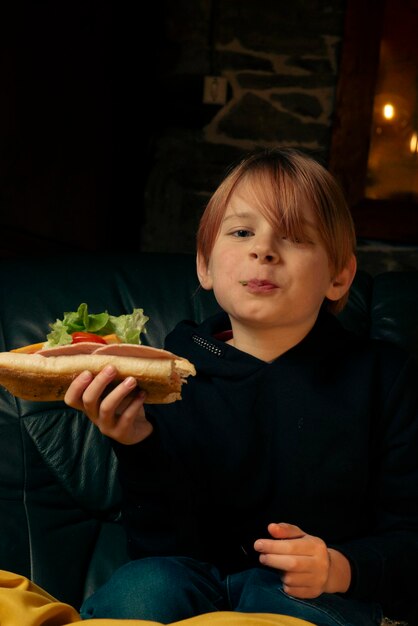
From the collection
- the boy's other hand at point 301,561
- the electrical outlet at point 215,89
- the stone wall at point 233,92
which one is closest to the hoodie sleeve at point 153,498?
the boy's other hand at point 301,561

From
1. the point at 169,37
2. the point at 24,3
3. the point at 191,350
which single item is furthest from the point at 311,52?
the point at 191,350

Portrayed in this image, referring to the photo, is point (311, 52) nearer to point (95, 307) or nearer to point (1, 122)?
point (1, 122)

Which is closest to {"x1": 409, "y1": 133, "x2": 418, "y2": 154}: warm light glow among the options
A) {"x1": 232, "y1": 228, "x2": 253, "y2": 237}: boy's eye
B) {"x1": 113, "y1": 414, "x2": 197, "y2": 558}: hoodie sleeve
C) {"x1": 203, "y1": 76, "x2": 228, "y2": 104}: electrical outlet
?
{"x1": 203, "y1": 76, "x2": 228, "y2": 104}: electrical outlet

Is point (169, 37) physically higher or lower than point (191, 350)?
higher

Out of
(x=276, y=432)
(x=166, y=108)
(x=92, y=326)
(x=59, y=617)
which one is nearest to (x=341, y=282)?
(x=276, y=432)

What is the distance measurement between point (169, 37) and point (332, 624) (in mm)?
3662

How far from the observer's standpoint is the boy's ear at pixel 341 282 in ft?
6.38

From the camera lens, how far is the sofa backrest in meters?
2.16

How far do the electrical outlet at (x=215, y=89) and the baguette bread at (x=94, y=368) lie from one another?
10.7 ft

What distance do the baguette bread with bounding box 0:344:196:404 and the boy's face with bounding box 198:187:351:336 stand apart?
223 mm

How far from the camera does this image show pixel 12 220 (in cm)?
381

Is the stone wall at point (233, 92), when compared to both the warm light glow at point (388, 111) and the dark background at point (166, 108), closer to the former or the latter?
the dark background at point (166, 108)

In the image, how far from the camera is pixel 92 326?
5.97 ft

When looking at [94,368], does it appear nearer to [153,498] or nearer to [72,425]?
[153,498]
